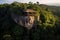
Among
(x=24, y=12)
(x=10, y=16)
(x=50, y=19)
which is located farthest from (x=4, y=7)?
(x=50, y=19)

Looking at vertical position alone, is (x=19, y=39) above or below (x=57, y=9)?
below

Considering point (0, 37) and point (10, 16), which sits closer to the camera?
point (0, 37)

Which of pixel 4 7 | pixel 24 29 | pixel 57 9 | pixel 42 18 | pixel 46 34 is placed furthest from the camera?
pixel 57 9

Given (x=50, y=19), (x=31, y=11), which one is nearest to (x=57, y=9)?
(x=50, y=19)

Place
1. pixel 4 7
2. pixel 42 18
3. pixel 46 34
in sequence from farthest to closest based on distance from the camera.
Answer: pixel 4 7 → pixel 42 18 → pixel 46 34

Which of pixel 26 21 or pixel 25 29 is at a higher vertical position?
pixel 26 21

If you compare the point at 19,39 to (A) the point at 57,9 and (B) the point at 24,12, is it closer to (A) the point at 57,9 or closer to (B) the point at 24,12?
(B) the point at 24,12

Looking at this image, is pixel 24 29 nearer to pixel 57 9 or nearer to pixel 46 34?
pixel 46 34

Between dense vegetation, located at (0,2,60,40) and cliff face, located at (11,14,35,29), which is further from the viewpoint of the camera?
cliff face, located at (11,14,35,29)

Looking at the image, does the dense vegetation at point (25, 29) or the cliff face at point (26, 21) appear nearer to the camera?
the dense vegetation at point (25, 29)

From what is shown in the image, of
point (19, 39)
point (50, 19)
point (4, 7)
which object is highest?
point (4, 7)
